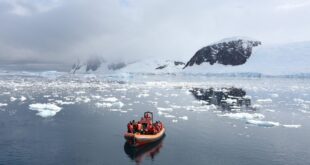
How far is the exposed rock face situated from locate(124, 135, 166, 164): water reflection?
13488 cm

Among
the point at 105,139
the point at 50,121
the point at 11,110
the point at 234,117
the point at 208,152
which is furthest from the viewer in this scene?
the point at 11,110

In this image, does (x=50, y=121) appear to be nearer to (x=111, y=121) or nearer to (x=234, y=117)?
(x=111, y=121)

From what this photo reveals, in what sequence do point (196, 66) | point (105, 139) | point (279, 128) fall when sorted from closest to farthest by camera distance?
point (105, 139) < point (279, 128) < point (196, 66)

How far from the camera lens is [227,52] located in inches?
6378

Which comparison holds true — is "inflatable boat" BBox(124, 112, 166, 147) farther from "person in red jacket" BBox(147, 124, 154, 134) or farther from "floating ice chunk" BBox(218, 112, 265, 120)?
"floating ice chunk" BBox(218, 112, 265, 120)

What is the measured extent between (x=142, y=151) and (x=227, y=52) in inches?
5740

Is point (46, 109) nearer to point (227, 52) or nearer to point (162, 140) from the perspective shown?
point (162, 140)

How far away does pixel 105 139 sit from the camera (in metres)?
23.6

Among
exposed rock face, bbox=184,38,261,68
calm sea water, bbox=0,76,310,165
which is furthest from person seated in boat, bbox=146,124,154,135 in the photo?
exposed rock face, bbox=184,38,261,68

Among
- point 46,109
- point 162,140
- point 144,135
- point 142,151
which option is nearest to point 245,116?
point 162,140

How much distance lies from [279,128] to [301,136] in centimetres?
265

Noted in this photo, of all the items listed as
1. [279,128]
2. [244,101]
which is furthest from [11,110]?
[244,101]

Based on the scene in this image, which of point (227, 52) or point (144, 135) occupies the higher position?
point (227, 52)

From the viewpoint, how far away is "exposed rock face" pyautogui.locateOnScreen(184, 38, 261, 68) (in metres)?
156
